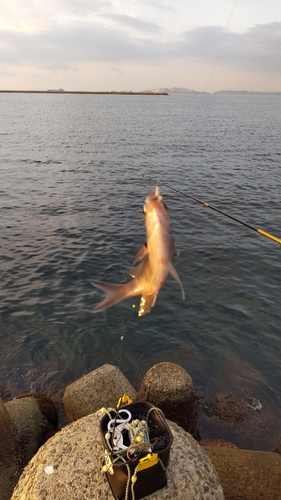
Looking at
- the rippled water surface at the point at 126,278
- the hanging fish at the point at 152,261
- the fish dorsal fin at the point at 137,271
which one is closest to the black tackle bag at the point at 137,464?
the hanging fish at the point at 152,261

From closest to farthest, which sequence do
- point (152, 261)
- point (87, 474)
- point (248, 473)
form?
point (152, 261)
point (87, 474)
point (248, 473)

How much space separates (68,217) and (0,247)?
15.7 feet

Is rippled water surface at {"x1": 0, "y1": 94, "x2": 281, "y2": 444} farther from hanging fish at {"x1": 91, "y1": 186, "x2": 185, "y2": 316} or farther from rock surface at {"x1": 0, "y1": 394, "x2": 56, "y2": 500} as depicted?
hanging fish at {"x1": 91, "y1": 186, "x2": 185, "y2": 316}

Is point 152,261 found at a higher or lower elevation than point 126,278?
higher

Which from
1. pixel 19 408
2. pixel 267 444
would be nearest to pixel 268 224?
pixel 267 444

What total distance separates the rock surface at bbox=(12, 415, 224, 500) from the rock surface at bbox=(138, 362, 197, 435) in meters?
2.15

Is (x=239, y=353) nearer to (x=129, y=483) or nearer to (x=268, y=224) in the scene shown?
(x=129, y=483)

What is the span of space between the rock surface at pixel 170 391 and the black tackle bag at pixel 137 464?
9.28 ft

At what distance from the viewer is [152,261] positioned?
2.63 metres

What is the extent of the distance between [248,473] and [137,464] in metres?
2.80

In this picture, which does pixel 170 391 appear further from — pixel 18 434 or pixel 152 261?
pixel 152 261

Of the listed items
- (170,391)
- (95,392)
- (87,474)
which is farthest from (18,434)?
(170,391)

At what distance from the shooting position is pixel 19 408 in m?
7.38

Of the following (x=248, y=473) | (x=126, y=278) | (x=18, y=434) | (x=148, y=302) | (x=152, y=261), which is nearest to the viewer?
(x=152, y=261)
